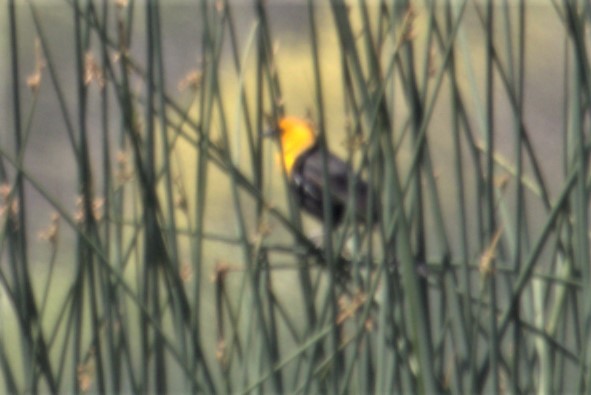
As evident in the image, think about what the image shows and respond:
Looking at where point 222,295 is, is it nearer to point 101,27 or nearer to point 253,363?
point 253,363

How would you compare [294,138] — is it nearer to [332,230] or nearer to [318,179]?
[318,179]

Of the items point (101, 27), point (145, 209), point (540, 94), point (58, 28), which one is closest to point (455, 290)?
point (145, 209)

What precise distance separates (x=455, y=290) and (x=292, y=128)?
2444mm

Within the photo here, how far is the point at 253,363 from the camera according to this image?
133cm

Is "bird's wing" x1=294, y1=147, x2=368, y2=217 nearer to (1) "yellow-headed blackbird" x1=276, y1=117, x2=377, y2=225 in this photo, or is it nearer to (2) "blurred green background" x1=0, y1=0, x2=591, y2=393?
(1) "yellow-headed blackbird" x1=276, y1=117, x2=377, y2=225

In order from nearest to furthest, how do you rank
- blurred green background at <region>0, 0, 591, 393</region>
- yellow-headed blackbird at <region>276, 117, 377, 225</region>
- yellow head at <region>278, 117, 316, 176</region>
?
blurred green background at <region>0, 0, 591, 393</region>
yellow-headed blackbird at <region>276, 117, 377, 225</region>
yellow head at <region>278, 117, 316, 176</region>

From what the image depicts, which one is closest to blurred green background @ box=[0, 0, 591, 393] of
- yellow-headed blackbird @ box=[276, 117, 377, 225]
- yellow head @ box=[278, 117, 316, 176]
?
yellow-headed blackbird @ box=[276, 117, 377, 225]

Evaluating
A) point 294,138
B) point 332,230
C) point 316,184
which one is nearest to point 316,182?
point 316,184

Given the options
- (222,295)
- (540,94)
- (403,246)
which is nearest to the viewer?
(403,246)

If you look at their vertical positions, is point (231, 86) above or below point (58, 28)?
below

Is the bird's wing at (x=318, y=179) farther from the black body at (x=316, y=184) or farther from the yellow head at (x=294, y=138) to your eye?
the yellow head at (x=294, y=138)

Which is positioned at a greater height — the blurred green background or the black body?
the blurred green background

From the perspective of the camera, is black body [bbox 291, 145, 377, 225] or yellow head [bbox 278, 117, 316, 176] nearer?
black body [bbox 291, 145, 377, 225]

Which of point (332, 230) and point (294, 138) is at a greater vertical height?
point (332, 230)
